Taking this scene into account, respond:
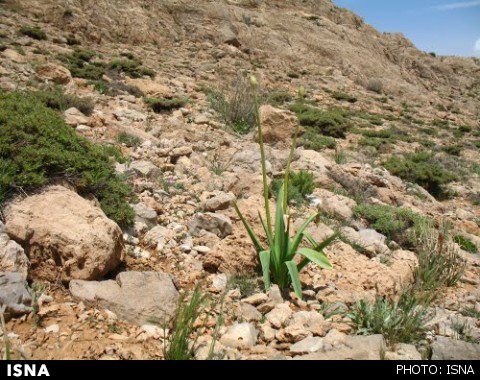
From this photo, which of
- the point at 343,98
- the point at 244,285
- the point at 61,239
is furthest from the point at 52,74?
the point at 343,98

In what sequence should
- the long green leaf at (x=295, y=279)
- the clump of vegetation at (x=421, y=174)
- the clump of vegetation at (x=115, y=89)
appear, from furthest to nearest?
the clump of vegetation at (x=115, y=89) → the clump of vegetation at (x=421, y=174) → the long green leaf at (x=295, y=279)

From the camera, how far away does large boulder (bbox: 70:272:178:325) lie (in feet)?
8.64

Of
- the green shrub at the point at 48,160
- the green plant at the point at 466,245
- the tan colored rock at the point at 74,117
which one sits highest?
the tan colored rock at the point at 74,117

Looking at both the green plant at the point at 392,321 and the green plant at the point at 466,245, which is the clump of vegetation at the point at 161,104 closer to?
the green plant at the point at 466,245

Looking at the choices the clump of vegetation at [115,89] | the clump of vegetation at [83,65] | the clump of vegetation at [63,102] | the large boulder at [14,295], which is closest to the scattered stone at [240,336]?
the large boulder at [14,295]

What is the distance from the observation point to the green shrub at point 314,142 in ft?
28.8

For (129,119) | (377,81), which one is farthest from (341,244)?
(377,81)

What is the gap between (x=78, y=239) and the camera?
2.96 m

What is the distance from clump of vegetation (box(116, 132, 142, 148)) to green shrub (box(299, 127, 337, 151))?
168 inches

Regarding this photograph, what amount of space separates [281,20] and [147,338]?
89.8 feet

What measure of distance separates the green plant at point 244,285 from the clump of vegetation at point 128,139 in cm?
352

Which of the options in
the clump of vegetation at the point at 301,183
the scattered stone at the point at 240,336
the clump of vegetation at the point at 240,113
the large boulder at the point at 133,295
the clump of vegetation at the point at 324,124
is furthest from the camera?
the clump of vegetation at the point at 324,124

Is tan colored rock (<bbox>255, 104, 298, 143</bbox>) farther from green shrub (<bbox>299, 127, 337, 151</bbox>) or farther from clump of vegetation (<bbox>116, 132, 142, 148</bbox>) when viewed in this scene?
clump of vegetation (<bbox>116, 132, 142, 148</bbox>)

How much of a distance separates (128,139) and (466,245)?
222 inches
